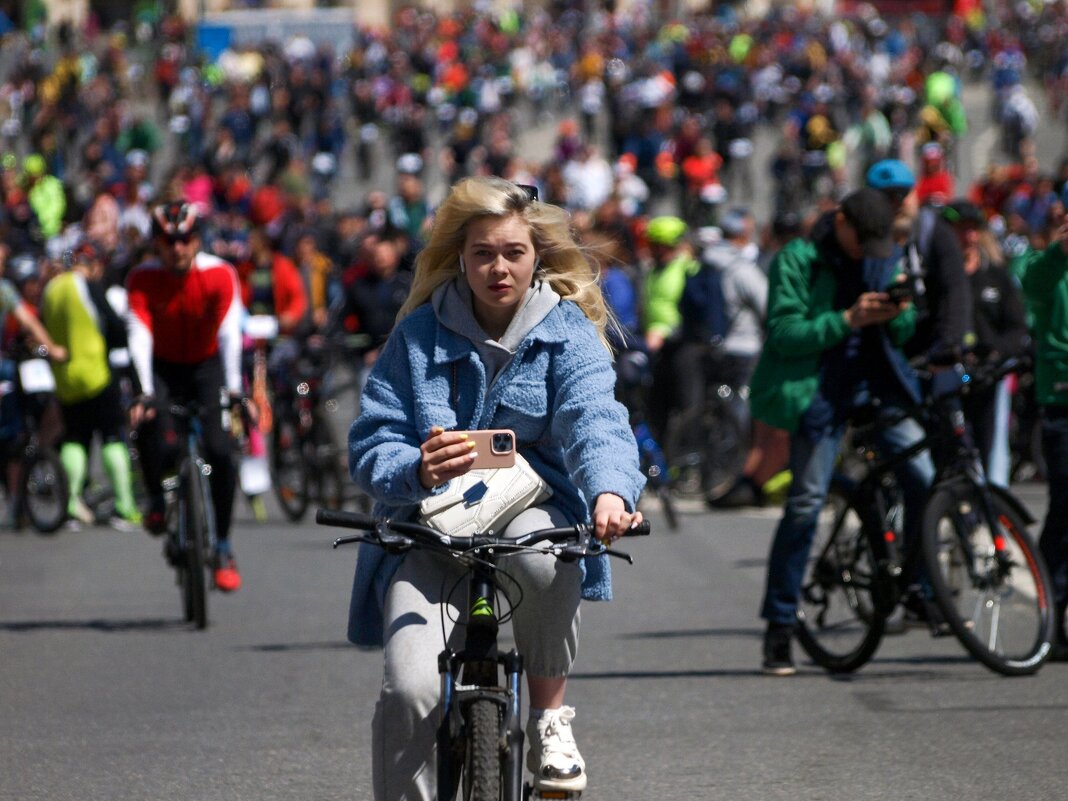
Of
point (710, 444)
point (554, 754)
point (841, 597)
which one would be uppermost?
point (554, 754)

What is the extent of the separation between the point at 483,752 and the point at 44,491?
10816mm

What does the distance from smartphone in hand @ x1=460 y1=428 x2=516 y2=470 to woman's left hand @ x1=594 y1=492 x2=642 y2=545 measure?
209 millimetres

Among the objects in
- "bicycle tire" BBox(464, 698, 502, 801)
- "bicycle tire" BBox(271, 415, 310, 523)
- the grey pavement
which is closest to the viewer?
"bicycle tire" BBox(464, 698, 502, 801)

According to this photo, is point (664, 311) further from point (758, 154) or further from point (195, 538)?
point (758, 154)

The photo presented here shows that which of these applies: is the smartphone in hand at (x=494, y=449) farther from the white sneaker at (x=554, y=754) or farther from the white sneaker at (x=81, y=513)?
the white sneaker at (x=81, y=513)

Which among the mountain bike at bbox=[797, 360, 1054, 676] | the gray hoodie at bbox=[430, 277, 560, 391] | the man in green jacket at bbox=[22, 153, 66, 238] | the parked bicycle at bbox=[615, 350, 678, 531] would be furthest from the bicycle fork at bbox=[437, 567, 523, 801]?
the man in green jacket at bbox=[22, 153, 66, 238]

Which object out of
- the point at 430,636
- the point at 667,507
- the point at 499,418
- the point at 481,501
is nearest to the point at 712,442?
the point at 667,507

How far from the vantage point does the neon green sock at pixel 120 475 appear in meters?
14.8

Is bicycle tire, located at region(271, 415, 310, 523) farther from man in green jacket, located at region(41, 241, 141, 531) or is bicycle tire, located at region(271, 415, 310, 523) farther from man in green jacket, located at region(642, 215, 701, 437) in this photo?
man in green jacket, located at region(642, 215, 701, 437)

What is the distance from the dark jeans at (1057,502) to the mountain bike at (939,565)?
0.29 meters

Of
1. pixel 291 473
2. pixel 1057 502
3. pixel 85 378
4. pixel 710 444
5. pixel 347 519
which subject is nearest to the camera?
pixel 347 519

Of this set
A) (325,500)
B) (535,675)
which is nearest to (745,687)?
(535,675)

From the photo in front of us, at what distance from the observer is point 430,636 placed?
4.65 metres

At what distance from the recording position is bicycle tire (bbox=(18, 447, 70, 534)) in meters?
14.7
